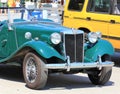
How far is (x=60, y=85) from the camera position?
8641 mm

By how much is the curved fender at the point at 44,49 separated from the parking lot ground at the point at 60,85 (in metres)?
0.69

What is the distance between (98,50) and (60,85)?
41.7 inches

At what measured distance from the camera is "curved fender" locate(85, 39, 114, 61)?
27.5 ft

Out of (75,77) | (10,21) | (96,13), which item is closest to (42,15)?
(10,21)

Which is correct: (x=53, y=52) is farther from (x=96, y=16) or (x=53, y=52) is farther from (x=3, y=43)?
(x=96, y=16)

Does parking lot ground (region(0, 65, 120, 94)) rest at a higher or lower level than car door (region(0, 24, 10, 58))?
lower

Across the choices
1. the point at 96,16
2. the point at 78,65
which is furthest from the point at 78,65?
the point at 96,16

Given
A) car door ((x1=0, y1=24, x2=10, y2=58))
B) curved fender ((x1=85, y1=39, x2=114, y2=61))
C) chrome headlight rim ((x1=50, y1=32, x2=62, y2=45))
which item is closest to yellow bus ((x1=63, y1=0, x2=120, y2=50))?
curved fender ((x1=85, y1=39, x2=114, y2=61))

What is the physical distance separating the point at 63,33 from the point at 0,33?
6.08 ft

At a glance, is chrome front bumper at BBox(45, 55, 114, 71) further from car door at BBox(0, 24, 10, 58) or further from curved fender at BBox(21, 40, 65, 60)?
car door at BBox(0, 24, 10, 58)

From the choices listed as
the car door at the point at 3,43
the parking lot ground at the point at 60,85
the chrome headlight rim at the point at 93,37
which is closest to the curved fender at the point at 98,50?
the chrome headlight rim at the point at 93,37

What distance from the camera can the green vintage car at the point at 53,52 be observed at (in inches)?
310

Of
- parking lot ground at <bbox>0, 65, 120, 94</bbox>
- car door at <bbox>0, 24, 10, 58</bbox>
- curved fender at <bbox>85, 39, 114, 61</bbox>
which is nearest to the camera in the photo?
parking lot ground at <bbox>0, 65, 120, 94</bbox>

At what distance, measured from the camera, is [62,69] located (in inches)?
314
